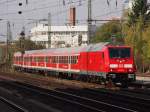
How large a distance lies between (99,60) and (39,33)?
142450mm

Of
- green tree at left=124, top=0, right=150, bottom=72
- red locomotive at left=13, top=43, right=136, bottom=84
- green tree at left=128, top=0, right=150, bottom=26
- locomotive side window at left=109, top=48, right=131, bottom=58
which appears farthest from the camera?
green tree at left=128, top=0, right=150, bottom=26

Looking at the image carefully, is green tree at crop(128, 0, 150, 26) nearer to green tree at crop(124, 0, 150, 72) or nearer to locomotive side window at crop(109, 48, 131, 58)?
green tree at crop(124, 0, 150, 72)

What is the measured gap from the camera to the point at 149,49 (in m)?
73.6

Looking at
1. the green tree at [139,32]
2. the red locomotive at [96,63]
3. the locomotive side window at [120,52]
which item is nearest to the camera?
the red locomotive at [96,63]

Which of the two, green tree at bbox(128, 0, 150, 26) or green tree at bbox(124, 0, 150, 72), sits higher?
green tree at bbox(128, 0, 150, 26)

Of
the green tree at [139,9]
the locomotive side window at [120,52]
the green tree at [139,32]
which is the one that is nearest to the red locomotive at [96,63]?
the locomotive side window at [120,52]

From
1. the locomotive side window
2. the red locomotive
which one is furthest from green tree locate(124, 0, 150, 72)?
the locomotive side window

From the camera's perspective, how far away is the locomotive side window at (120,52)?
123ft

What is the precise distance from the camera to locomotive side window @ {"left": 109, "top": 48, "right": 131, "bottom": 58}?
37.4m

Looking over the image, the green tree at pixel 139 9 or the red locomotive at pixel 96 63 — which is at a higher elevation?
the green tree at pixel 139 9

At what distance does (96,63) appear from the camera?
3884 centimetres

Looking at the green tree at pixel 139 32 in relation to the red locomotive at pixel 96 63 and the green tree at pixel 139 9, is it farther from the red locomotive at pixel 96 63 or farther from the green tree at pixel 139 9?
the red locomotive at pixel 96 63

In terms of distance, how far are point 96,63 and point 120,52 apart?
219 cm

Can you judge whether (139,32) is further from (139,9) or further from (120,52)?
(120,52)
